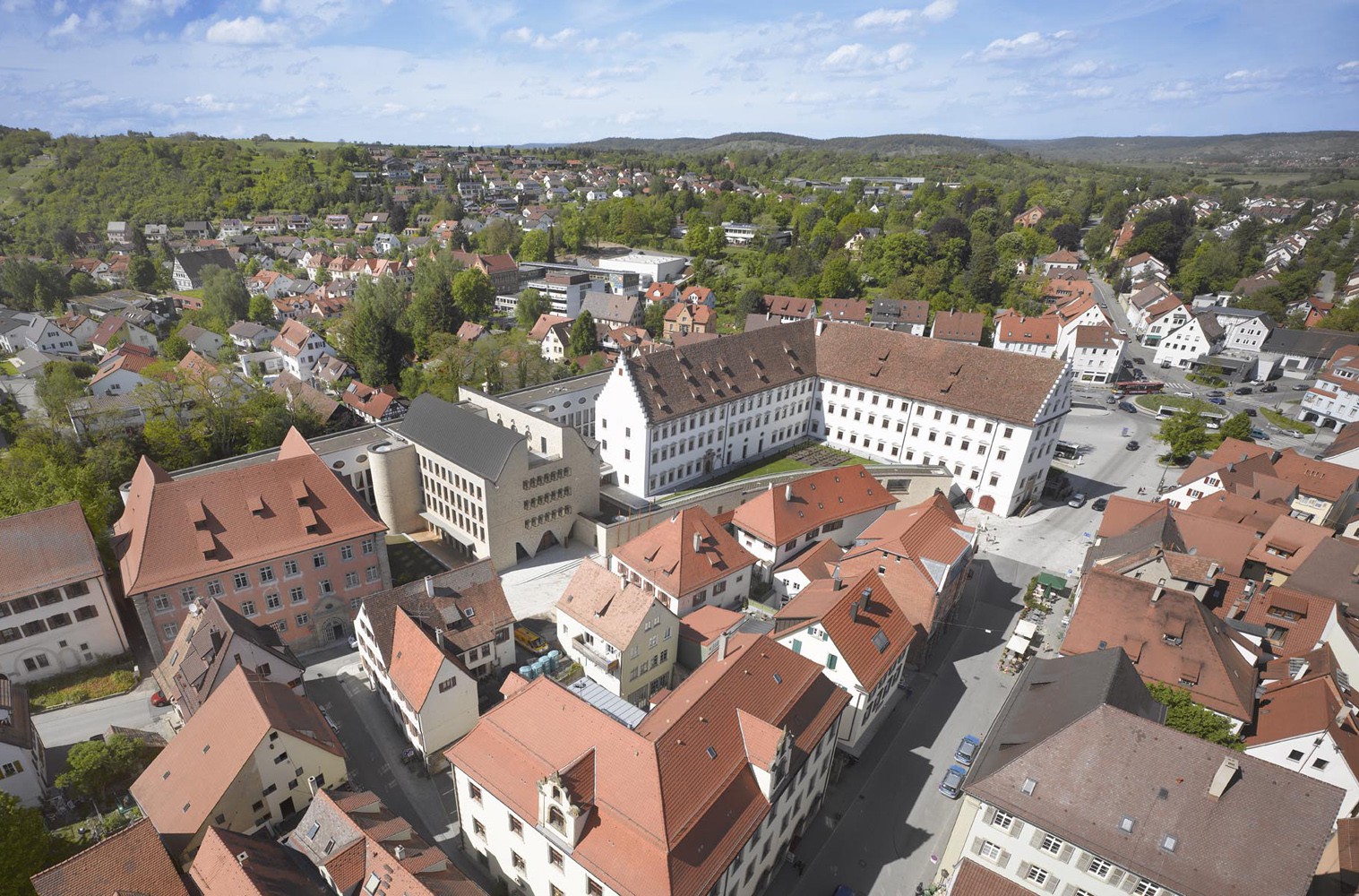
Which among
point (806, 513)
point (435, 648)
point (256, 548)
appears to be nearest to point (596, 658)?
point (435, 648)

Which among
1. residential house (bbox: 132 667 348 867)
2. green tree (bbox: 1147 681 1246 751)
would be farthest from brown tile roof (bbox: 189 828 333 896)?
green tree (bbox: 1147 681 1246 751)

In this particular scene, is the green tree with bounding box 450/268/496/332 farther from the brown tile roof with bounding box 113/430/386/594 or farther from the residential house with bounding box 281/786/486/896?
the residential house with bounding box 281/786/486/896

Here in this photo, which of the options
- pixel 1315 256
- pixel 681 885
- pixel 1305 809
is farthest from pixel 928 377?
pixel 1315 256

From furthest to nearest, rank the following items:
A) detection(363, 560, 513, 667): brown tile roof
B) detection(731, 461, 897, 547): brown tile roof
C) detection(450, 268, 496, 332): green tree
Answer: detection(450, 268, 496, 332): green tree, detection(731, 461, 897, 547): brown tile roof, detection(363, 560, 513, 667): brown tile roof

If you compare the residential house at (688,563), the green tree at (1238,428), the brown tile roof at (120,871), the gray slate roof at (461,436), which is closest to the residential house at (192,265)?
the gray slate roof at (461,436)

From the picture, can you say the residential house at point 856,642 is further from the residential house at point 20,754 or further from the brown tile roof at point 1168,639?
the residential house at point 20,754

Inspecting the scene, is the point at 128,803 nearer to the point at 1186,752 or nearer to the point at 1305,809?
the point at 1186,752

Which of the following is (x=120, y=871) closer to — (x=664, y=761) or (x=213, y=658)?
(x=213, y=658)
